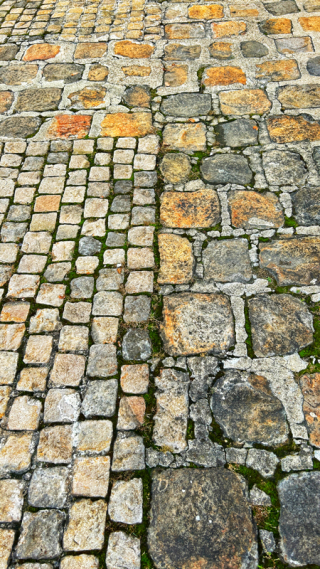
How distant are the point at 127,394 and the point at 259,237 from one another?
1.52m

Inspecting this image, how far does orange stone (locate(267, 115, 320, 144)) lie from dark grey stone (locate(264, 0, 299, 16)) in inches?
76.1

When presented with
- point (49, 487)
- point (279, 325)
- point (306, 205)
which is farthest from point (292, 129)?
point (49, 487)

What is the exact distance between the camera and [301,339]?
258 cm

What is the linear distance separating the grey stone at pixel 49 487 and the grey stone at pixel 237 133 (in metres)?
2.97

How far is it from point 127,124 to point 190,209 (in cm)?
131

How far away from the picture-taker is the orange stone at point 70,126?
3.95m

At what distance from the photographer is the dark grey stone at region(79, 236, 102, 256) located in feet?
10.2

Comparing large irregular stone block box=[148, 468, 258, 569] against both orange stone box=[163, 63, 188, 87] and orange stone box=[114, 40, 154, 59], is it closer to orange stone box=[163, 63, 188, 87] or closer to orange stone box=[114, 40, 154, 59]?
orange stone box=[163, 63, 188, 87]

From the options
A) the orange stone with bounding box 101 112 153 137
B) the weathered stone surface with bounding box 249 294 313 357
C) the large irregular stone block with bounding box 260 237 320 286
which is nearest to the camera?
the weathered stone surface with bounding box 249 294 313 357

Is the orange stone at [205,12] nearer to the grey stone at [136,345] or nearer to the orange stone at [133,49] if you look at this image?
the orange stone at [133,49]

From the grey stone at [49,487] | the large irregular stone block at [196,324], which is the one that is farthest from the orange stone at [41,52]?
the grey stone at [49,487]

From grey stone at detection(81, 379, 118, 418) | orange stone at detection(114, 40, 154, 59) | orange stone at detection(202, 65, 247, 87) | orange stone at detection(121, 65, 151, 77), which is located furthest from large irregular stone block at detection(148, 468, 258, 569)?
orange stone at detection(114, 40, 154, 59)

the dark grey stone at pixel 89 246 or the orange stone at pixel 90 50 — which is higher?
the orange stone at pixel 90 50

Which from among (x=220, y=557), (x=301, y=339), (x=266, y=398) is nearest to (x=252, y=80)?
(x=301, y=339)
